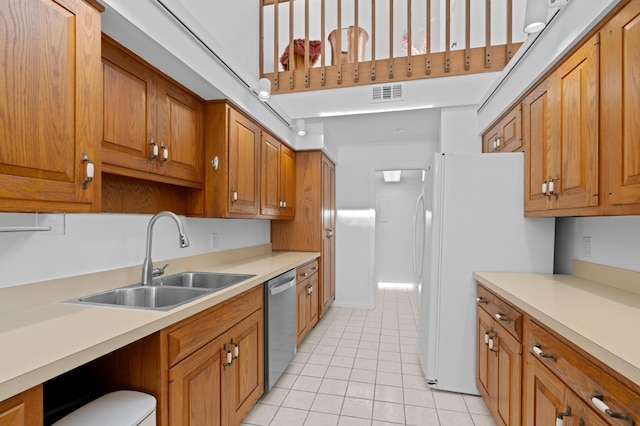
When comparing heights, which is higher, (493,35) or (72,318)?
(493,35)

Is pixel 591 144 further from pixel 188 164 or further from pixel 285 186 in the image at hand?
pixel 285 186

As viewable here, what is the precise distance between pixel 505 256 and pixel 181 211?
2.31 metres

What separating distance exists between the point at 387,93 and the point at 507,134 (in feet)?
3.72

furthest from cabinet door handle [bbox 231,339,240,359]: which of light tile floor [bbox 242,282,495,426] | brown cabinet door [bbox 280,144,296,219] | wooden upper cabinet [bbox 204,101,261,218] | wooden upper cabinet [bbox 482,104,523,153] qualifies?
wooden upper cabinet [bbox 482,104,523,153]

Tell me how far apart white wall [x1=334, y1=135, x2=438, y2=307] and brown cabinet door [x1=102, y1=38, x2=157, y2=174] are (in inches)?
124

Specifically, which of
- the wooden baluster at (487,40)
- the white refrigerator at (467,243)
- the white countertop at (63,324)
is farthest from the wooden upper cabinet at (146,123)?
the wooden baluster at (487,40)

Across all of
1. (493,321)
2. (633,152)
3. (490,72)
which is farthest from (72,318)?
(490,72)

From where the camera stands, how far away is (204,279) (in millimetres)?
2156

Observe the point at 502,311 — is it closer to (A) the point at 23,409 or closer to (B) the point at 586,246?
(B) the point at 586,246

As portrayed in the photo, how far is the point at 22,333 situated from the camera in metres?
1.02

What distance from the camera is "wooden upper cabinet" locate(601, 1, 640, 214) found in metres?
1.21

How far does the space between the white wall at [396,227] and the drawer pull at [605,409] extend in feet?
16.5

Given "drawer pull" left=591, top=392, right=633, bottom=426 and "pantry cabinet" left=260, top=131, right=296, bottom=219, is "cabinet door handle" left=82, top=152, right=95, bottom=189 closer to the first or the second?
"pantry cabinet" left=260, top=131, right=296, bottom=219

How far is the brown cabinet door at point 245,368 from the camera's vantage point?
1.70m
